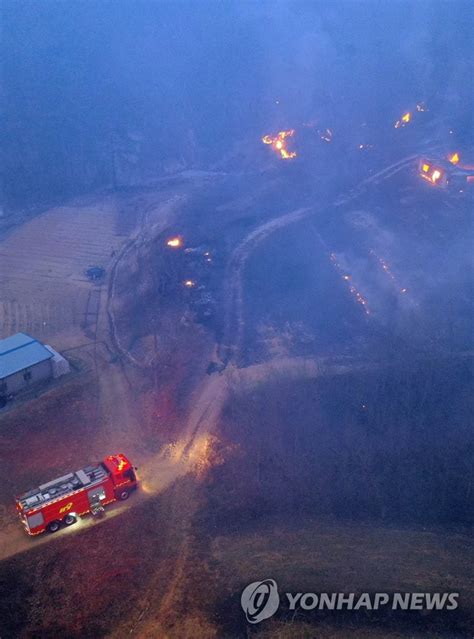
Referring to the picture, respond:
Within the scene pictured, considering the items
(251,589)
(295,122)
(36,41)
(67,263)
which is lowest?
(251,589)

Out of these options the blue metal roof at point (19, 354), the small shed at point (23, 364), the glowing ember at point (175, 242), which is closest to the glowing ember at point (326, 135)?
the glowing ember at point (175, 242)

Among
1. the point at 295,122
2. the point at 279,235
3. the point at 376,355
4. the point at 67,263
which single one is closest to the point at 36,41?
the point at 295,122

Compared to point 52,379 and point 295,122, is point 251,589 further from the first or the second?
point 295,122

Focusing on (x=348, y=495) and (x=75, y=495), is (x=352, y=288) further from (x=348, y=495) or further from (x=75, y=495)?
(x=75, y=495)

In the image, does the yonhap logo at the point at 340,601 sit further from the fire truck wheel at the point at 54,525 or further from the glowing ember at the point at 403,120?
the glowing ember at the point at 403,120

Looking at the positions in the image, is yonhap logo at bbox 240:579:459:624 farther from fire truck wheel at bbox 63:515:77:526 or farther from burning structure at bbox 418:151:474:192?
burning structure at bbox 418:151:474:192

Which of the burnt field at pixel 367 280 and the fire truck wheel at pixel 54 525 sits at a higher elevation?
the burnt field at pixel 367 280
